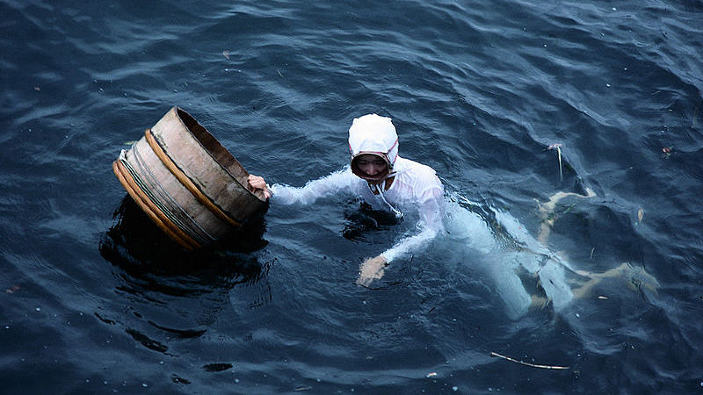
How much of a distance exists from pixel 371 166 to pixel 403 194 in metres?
0.67

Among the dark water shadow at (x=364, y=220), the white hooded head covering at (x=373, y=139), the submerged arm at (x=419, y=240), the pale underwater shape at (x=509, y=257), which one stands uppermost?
the white hooded head covering at (x=373, y=139)

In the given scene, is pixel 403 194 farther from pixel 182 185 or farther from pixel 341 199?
pixel 182 185

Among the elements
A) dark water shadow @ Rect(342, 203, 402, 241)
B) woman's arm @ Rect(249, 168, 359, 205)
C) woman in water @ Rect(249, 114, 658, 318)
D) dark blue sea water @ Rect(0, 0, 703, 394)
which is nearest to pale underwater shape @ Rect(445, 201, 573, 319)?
woman in water @ Rect(249, 114, 658, 318)

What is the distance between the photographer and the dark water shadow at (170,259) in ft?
18.3

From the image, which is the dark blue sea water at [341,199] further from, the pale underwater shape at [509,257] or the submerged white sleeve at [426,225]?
the submerged white sleeve at [426,225]

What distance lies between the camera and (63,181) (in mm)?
6340

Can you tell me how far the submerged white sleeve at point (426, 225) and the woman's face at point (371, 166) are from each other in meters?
0.58

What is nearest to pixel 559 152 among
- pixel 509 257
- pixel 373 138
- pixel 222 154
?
pixel 509 257

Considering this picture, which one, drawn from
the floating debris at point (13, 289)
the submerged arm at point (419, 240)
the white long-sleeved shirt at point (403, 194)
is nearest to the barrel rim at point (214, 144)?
the white long-sleeved shirt at point (403, 194)

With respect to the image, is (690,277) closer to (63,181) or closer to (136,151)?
(136,151)

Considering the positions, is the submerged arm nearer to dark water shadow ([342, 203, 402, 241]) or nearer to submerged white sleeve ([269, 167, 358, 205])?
dark water shadow ([342, 203, 402, 241])

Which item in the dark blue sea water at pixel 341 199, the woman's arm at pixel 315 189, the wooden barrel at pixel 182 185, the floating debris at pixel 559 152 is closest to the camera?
the wooden barrel at pixel 182 185

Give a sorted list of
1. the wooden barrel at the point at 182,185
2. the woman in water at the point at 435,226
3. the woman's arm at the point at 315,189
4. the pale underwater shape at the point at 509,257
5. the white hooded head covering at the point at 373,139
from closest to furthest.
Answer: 1. the wooden barrel at the point at 182,185
2. the white hooded head covering at the point at 373,139
3. the woman in water at the point at 435,226
4. the pale underwater shape at the point at 509,257
5. the woman's arm at the point at 315,189

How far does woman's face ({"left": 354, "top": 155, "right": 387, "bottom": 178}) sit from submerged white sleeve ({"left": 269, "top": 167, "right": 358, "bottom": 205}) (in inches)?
26.0
